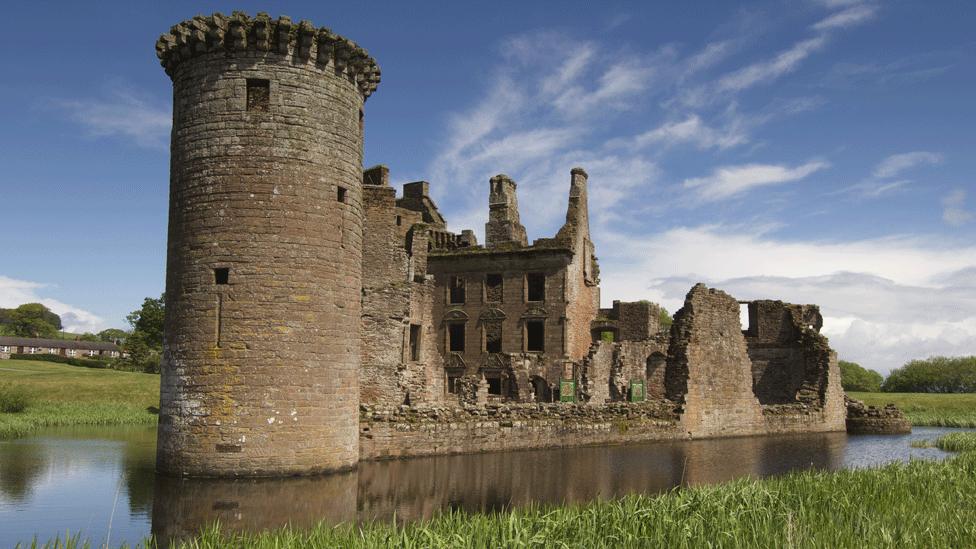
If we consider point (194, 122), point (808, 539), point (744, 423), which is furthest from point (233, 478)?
point (744, 423)

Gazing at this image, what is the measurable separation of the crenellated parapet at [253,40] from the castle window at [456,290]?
85.4 ft

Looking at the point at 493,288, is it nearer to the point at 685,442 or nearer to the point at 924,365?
the point at 685,442

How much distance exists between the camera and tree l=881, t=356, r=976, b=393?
95312 millimetres

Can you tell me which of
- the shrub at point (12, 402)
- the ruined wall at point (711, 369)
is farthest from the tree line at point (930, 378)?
the shrub at point (12, 402)

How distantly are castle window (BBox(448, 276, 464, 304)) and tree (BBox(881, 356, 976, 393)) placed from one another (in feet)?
249

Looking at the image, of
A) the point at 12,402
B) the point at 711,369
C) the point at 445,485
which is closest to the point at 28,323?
the point at 12,402

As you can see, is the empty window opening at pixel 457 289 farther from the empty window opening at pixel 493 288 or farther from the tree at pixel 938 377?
the tree at pixel 938 377

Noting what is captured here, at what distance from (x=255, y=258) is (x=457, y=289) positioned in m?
27.4

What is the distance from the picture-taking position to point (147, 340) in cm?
7206

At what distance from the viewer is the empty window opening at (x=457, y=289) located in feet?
144

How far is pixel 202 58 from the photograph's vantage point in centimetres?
1731

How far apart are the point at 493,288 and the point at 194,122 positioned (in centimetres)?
2693

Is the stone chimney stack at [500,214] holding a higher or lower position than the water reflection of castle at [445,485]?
higher

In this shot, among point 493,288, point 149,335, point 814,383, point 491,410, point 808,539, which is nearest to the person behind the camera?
point 808,539
